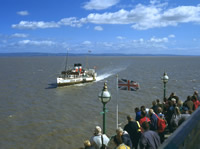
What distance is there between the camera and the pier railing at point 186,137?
1249mm

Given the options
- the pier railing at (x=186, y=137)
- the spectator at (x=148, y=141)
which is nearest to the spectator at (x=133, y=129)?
the spectator at (x=148, y=141)

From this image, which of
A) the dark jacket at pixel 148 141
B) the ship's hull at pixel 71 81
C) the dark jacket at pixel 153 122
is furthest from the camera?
the ship's hull at pixel 71 81

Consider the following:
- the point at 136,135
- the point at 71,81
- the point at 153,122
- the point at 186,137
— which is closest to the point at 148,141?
the point at 136,135

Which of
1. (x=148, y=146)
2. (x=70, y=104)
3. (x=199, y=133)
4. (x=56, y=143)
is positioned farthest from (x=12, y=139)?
(x=199, y=133)

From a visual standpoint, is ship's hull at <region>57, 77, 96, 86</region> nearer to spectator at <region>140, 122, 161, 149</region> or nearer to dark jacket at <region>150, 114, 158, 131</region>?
dark jacket at <region>150, 114, 158, 131</region>

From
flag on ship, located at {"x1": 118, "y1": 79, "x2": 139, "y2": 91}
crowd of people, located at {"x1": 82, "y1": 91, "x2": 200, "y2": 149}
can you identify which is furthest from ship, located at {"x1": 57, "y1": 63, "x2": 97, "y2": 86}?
crowd of people, located at {"x1": 82, "y1": 91, "x2": 200, "y2": 149}

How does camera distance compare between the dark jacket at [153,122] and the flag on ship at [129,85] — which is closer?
the dark jacket at [153,122]

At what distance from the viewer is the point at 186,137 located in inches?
50.7

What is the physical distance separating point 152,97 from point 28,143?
801 inches

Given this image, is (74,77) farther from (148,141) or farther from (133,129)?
(148,141)

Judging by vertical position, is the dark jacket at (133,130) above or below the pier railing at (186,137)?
below

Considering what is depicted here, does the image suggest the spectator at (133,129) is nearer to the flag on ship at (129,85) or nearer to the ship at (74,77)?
the flag on ship at (129,85)

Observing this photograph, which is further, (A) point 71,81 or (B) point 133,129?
(A) point 71,81

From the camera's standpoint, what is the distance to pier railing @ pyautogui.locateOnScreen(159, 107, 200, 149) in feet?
4.10
